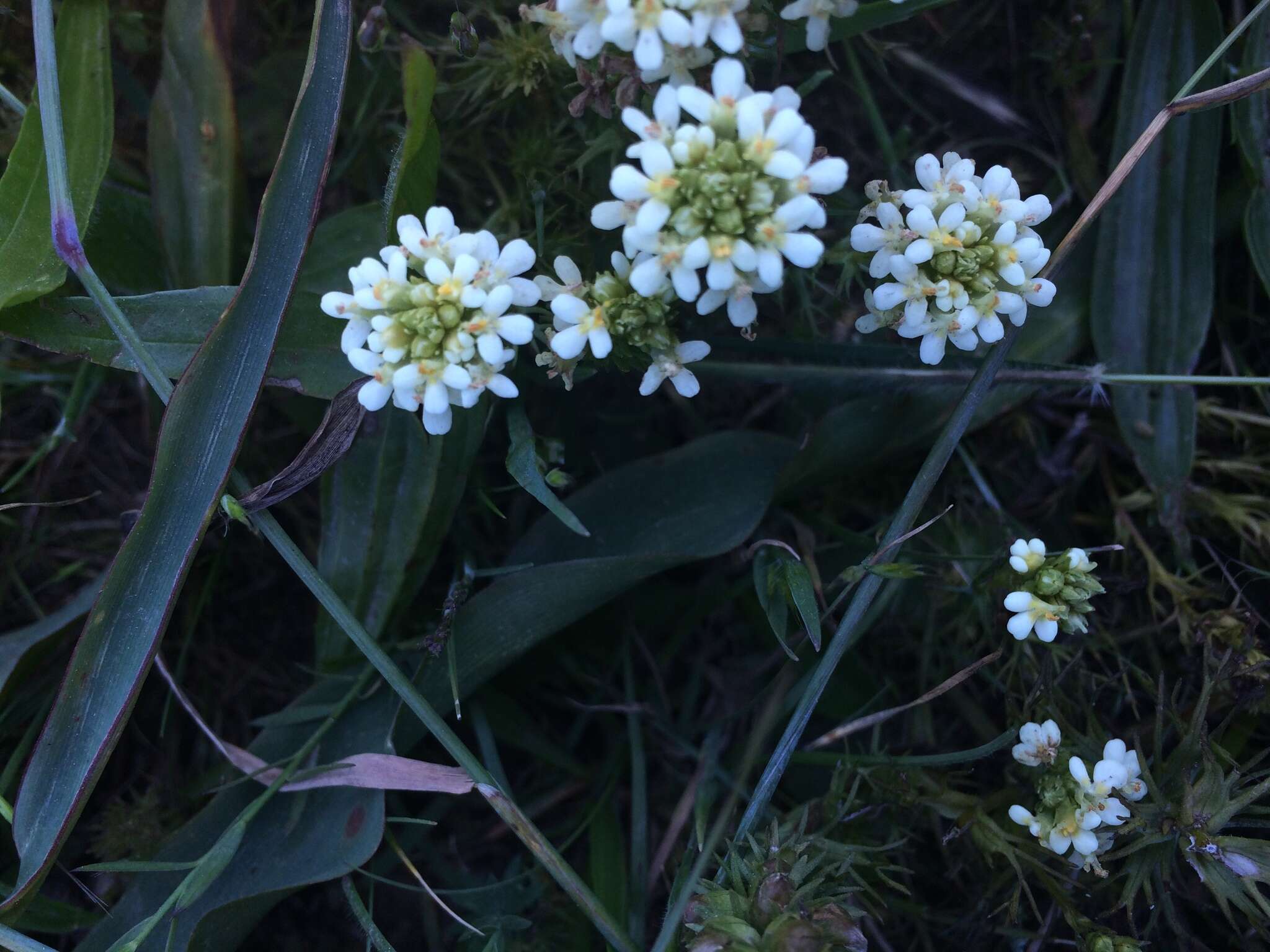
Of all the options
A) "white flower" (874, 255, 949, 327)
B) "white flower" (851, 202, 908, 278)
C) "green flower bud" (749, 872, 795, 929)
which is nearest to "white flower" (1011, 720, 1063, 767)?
"green flower bud" (749, 872, 795, 929)

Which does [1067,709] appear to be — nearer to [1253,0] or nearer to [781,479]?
[781,479]

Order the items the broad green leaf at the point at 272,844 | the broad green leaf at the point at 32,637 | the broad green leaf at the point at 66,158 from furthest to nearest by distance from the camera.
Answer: the broad green leaf at the point at 32,637, the broad green leaf at the point at 272,844, the broad green leaf at the point at 66,158

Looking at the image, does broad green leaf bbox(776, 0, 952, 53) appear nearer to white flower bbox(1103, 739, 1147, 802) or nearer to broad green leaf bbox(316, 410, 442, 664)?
broad green leaf bbox(316, 410, 442, 664)

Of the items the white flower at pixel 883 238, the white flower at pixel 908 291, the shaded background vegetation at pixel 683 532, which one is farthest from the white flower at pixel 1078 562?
the white flower at pixel 883 238

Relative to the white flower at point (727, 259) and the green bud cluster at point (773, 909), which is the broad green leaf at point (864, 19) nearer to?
the white flower at point (727, 259)

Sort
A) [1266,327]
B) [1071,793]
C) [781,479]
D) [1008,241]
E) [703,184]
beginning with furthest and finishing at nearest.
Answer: [1266,327] → [781,479] → [1071,793] → [1008,241] → [703,184]

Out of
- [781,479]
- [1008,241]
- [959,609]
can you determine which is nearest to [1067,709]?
[959,609]

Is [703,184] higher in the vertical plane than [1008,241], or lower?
higher
